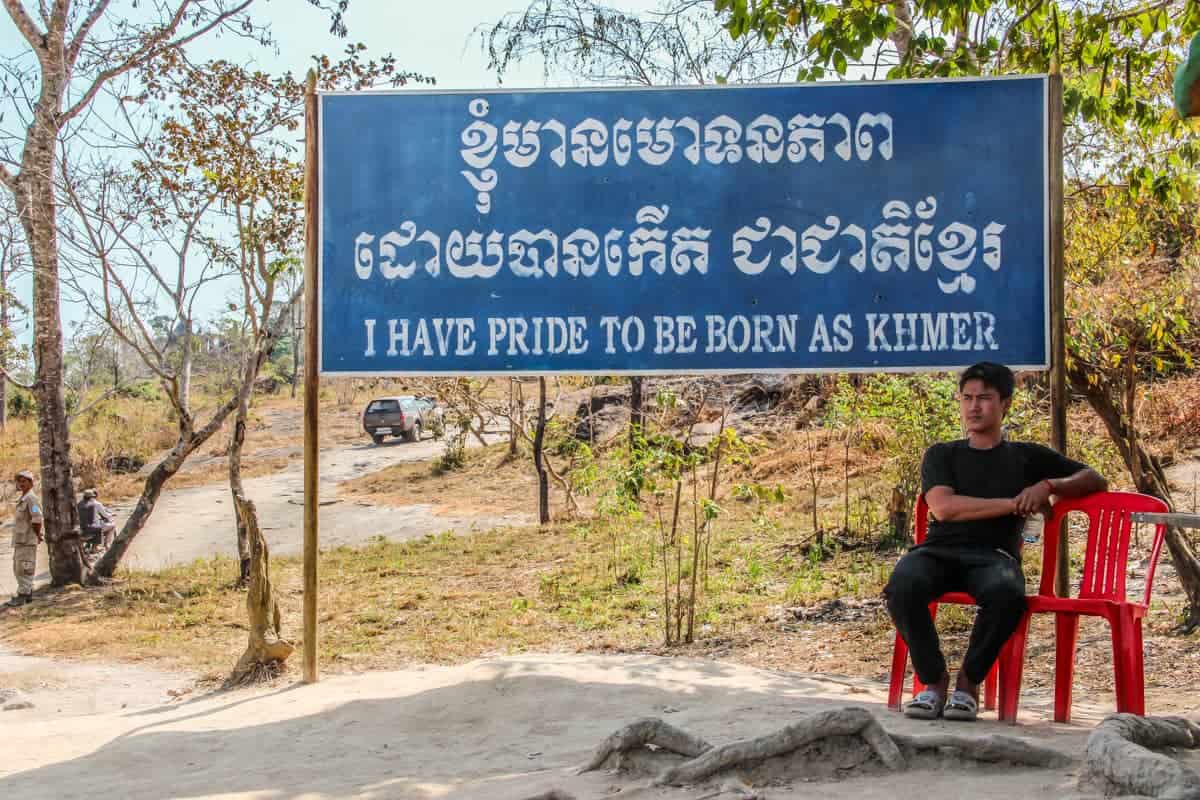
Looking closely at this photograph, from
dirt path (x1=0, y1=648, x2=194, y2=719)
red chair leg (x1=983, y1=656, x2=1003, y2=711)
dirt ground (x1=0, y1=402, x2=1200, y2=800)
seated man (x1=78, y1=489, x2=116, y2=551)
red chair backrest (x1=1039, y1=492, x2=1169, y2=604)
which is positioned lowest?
dirt path (x1=0, y1=648, x2=194, y2=719)

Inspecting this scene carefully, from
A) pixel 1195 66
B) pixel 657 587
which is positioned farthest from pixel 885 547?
pixel 1195 66

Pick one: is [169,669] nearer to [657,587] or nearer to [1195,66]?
[657,587]

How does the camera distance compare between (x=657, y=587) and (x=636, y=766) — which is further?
(x=657, y=587)

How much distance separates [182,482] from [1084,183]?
70.4 feet

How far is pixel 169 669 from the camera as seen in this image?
27.6 feet

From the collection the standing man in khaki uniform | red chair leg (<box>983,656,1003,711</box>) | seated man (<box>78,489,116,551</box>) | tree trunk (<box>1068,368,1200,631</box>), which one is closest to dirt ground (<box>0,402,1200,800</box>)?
red chair leg (<box>983,656,1003,711</box>)

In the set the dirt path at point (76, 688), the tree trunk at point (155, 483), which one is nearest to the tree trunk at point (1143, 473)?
the dirt path at point (76, 688)

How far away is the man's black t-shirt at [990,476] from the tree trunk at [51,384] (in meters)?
11.5

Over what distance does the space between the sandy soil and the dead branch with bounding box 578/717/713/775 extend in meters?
0.07

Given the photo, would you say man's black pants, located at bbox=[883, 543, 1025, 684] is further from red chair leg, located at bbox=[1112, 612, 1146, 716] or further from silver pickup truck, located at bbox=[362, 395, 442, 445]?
silver pickup truck, located at bbox=[362, 395, 442, 445]

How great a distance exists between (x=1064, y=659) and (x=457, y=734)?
236 cm

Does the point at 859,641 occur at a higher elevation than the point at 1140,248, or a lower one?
lower

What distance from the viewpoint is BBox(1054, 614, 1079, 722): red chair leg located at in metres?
4.15

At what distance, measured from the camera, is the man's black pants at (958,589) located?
154 inches
